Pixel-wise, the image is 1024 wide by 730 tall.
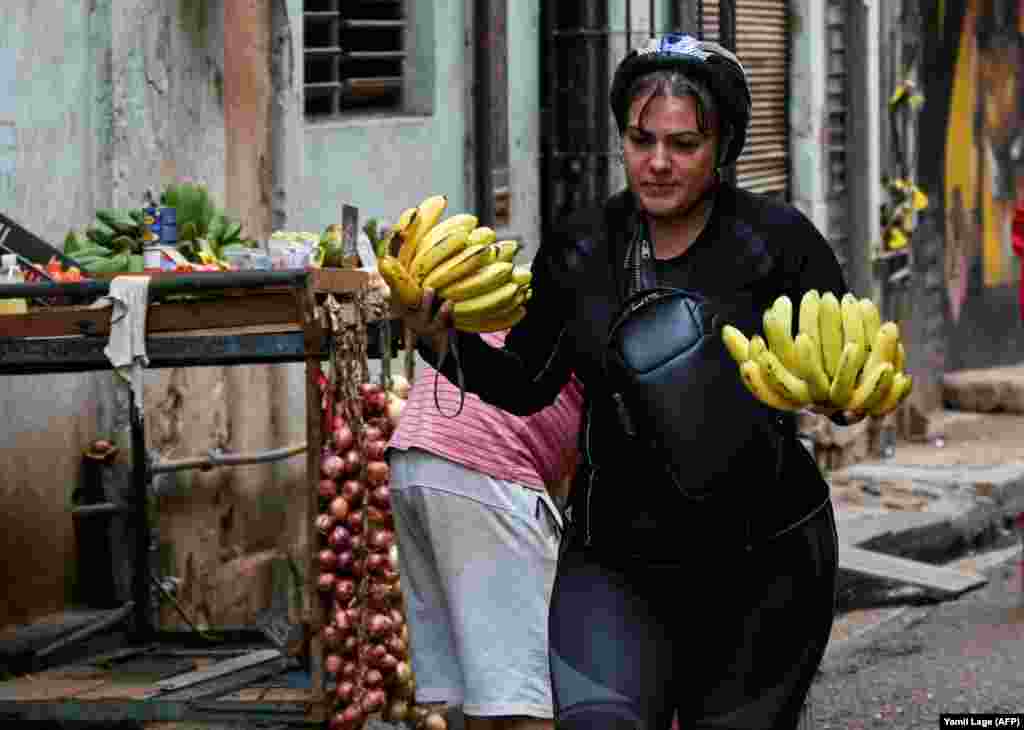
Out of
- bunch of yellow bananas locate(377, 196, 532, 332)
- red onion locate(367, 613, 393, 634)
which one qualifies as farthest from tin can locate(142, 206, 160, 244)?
bunch of yellow bananas locate(377, 196, 532, 332)

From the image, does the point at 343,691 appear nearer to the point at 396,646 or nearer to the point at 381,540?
the point at 396,646

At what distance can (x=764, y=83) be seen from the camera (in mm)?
13164

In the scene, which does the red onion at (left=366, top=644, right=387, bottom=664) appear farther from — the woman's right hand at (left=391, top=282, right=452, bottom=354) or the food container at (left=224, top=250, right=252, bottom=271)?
the woman's right hand at (left=391, top=282, right=452, bottom=354)

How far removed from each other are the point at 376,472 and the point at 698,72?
8.07ft

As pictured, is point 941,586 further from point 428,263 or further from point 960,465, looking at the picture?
point 428,263

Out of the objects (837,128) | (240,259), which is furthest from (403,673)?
(837,128)

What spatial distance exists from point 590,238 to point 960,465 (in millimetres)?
9110

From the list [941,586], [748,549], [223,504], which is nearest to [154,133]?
[223,504]

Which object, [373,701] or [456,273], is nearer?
[456,273]

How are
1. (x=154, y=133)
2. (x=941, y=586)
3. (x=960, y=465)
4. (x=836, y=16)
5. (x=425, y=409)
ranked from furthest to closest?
(x=836, y=16)
(x=960, y=465)
(x=941, y=586)
(x=154, y=133)
(x=425, y=409)

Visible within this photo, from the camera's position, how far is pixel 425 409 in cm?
561

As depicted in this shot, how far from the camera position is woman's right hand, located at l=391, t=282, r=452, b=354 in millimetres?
4012

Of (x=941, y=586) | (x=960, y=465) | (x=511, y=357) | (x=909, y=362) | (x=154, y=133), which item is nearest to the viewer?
(x=511, y=357)

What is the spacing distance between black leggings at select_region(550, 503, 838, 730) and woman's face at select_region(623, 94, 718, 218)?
0.61m
